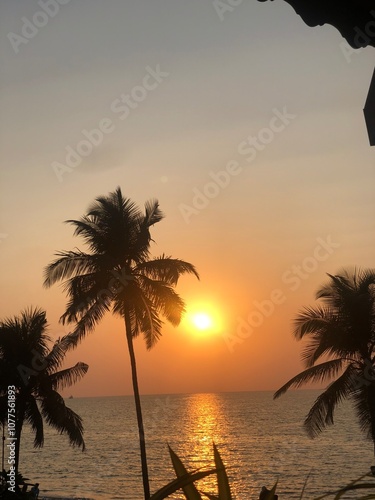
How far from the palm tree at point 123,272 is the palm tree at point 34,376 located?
4.21m

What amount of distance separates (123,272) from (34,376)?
7.97 meters

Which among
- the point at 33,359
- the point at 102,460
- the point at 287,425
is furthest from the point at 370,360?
the point at 287,425

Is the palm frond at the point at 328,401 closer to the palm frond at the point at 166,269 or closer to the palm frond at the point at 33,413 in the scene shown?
the palm frond at the point at 166,269

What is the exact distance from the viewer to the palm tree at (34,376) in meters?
30.9

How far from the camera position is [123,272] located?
27.9m

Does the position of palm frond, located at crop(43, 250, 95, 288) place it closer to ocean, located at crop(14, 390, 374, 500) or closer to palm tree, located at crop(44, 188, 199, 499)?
palm tree, located at crop(44, 188, 199, 499)

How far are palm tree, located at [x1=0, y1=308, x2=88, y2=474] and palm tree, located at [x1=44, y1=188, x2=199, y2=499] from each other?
13.8 ft

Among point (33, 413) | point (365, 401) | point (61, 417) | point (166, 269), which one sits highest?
point (166, 269)

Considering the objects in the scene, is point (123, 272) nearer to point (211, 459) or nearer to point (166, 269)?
point (166, 269)

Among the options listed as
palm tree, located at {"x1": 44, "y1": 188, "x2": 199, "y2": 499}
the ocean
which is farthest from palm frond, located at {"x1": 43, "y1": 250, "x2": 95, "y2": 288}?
the ocean

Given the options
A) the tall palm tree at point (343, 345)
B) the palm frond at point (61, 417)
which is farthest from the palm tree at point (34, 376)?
the tall palm tree at point (343, 345)

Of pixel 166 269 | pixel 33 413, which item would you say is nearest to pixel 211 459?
pixel 33 413

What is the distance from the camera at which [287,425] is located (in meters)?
137

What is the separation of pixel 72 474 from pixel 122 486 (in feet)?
51.9
